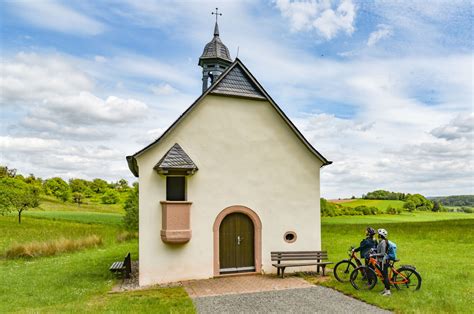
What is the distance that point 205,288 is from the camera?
1123 cm

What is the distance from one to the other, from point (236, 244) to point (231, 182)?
2261 millimetres

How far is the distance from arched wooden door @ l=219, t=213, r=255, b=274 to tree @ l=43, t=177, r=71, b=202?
73267 millimetres

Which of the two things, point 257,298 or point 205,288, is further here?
point 205,288

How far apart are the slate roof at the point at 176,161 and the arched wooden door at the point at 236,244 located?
2.46m

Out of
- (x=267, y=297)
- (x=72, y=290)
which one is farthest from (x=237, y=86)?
(x=72, y=290)

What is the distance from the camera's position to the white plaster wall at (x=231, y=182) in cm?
1224

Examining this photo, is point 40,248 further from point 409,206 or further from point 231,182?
point 409,206

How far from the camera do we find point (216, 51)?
53.9ft

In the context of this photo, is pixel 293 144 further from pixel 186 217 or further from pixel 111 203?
pixel 111 203

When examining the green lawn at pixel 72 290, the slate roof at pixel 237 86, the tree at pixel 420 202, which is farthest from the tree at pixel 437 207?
the slate roof at pixel 237 86

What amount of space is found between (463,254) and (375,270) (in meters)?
10.9

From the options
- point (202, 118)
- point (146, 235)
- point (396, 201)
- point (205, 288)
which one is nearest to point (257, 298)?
point (205, 288)

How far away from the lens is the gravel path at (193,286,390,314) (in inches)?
352

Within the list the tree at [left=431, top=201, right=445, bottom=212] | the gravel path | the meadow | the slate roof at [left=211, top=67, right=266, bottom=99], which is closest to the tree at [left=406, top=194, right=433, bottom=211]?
the tree at [left=431, top=201, right=445, bottom=212]
